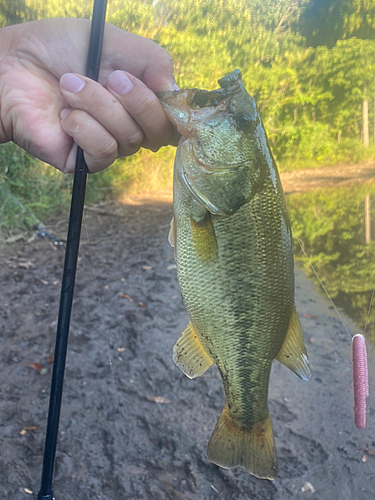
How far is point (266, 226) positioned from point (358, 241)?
5157mm

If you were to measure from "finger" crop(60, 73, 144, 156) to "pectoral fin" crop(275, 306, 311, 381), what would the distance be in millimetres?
472

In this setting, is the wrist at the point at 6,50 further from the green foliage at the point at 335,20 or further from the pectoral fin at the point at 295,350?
the green foliage at the point at 335,20

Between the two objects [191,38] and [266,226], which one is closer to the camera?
[266,226]

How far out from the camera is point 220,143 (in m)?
0.74

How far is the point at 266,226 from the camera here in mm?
710

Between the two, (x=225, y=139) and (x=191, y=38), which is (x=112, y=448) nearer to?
(x=225, y=139)

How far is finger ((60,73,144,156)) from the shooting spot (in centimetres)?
68

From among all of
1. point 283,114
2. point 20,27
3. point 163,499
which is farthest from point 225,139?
point 283,114

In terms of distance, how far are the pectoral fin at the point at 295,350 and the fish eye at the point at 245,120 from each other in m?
0.36

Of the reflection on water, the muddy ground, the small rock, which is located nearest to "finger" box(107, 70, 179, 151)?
the muddy ground

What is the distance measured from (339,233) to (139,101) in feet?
17.3

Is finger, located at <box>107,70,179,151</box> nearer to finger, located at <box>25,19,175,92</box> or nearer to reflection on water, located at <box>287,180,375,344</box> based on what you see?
finger, located at <box>25,19,175,92</box>

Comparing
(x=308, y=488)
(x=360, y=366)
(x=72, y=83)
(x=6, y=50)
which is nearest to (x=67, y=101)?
(x=72, y=83)

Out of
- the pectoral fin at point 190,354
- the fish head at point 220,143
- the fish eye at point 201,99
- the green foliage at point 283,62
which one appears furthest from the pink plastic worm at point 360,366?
the green foliage at point 283,62
